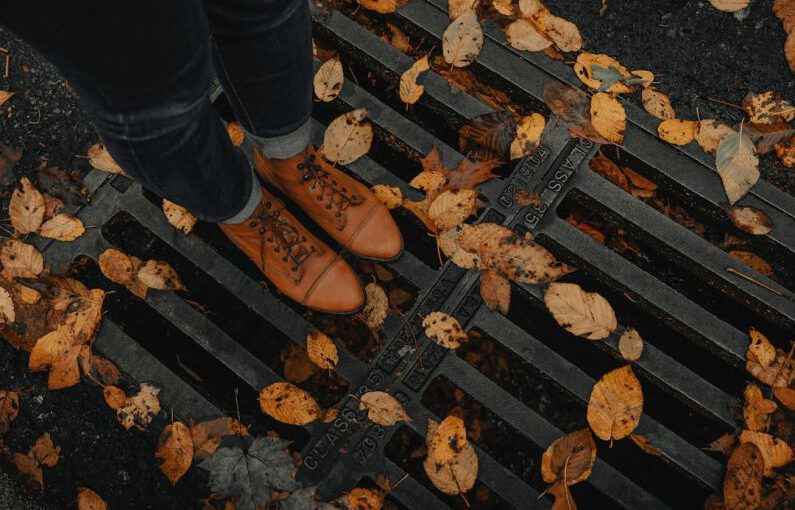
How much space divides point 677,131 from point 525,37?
49cm

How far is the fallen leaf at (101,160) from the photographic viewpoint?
62.4 inches

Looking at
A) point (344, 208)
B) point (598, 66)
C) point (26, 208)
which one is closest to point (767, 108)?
point (598, 66)

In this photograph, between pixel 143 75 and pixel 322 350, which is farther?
pixel 322 350

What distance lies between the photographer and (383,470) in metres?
1.39

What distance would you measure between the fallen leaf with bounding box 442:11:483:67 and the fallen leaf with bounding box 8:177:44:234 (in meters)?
1.21

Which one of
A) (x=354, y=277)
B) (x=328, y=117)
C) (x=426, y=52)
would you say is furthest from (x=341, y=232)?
(x=426, y=52)

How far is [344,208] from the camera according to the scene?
1.48 m

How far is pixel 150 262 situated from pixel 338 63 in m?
0.77

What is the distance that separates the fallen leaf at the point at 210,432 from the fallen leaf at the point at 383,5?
3.96 ft

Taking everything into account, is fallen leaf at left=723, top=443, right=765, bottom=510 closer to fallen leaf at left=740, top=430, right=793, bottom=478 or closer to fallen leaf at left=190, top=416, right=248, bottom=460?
fallen leaf at left=740, top=430, right=793, bottom=478

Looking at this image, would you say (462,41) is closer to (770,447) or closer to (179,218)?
(179,218)

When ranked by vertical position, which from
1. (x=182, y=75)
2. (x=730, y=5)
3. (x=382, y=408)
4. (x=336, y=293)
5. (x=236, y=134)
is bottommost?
(x=382, y=408)

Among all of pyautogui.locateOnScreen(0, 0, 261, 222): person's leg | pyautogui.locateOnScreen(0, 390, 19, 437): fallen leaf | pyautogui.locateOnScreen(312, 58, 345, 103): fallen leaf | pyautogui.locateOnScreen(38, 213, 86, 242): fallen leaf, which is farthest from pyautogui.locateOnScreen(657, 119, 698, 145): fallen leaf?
pyautogui.locateOnScreen(0, 390, 19, 437): fallen leaf

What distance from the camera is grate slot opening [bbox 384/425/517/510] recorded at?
4.79 ft
